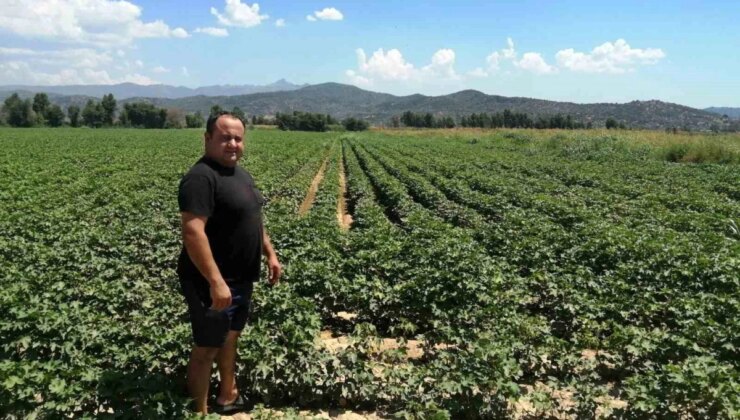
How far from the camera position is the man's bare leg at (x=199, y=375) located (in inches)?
164

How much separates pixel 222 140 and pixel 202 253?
0.85 meters

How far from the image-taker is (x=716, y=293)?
7301 mm

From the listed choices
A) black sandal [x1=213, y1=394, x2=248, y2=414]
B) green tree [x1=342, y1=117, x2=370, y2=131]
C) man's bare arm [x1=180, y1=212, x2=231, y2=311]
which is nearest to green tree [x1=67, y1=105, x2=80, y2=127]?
green tree [x1=342, y1=117, x2=370, y2=131]

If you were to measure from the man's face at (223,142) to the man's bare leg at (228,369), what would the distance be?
4.75 ft

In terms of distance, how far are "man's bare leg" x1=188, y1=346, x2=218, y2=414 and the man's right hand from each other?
21.0 inches

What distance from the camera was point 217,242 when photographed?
4000 mm

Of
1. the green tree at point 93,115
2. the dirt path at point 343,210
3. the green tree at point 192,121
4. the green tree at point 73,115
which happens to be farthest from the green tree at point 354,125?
the dirt path at point 343,210

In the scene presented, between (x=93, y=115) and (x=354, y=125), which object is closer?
(x=93, y=115)

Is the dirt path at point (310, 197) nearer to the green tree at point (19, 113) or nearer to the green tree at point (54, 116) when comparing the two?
the green tree at point (19, 113)

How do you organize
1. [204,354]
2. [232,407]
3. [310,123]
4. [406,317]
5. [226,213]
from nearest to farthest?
1. [226,213]
2. [204,354]
3. [232,407]
4. [406,317]
5. [310,123]

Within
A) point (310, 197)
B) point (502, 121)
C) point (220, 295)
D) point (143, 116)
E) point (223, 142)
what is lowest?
point (310, 197)

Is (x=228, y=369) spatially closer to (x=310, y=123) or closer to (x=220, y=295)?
(x=220, y=295)

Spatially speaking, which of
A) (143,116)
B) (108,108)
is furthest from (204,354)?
(108,108)

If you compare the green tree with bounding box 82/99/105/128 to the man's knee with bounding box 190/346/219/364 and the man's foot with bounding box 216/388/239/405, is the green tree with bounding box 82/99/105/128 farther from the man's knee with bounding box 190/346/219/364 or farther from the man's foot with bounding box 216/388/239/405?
the man's knee with bounding box 190/346/219/364
